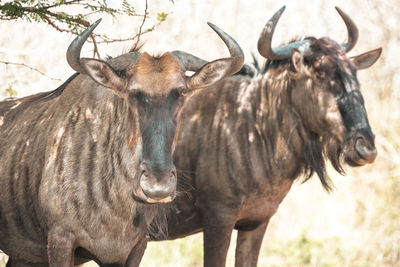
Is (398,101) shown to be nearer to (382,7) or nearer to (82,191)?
(382,7)

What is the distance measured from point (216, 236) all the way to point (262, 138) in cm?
93

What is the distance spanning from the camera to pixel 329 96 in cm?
528

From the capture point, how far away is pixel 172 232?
5797 mm

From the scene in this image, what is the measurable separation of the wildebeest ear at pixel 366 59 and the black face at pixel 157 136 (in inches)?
93.1

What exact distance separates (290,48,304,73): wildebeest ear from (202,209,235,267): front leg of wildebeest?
1.37 m

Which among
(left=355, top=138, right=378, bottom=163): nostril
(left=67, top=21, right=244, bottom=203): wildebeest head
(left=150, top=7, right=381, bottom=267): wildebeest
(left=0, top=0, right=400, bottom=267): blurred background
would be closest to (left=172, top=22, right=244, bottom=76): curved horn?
(left=67, top=21, right=244, bottom=203): wildebeest head

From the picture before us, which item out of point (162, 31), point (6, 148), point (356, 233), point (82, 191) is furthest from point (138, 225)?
point (162, 31)

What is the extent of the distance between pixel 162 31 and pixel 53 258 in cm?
812

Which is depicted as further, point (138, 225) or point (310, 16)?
point (310, 16)

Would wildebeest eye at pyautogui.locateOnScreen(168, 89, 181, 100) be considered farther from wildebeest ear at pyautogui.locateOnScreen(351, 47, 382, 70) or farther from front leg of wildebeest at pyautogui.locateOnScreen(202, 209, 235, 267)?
wildebeest ear at pyautogui.locateOnScreen(351, 47, 382, 70)

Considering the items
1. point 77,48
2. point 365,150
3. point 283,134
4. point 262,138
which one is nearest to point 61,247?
point 77,48

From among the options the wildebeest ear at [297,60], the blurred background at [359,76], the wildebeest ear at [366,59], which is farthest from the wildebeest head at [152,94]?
the blurred background at [359,76]

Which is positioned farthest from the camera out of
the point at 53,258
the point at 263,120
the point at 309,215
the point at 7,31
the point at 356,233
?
the point at 7,31

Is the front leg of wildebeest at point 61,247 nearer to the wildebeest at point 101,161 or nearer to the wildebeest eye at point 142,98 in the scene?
the wildebeest at point 101,161
